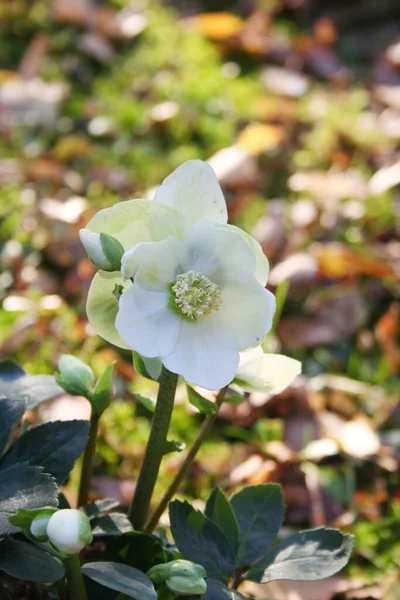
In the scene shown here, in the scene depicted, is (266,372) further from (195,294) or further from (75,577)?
(75,577)

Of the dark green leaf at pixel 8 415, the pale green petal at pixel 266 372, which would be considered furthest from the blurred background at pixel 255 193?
the dark green leaf at pixel 8 415

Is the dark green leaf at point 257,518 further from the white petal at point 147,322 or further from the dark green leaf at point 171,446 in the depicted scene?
the white petal at point 147,322

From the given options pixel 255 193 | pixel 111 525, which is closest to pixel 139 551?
pixel 111 525

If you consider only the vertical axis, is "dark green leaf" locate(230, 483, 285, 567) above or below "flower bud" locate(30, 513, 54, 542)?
below

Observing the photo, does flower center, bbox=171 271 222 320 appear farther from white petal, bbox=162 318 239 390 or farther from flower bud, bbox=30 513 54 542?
flower bud, bbox=30 513 54 542

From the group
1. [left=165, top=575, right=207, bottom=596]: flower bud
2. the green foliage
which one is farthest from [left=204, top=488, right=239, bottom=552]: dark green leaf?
[left=165, top=575, right=207, bottom=596]: flower bud

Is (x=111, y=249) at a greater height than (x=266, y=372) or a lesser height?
greater
